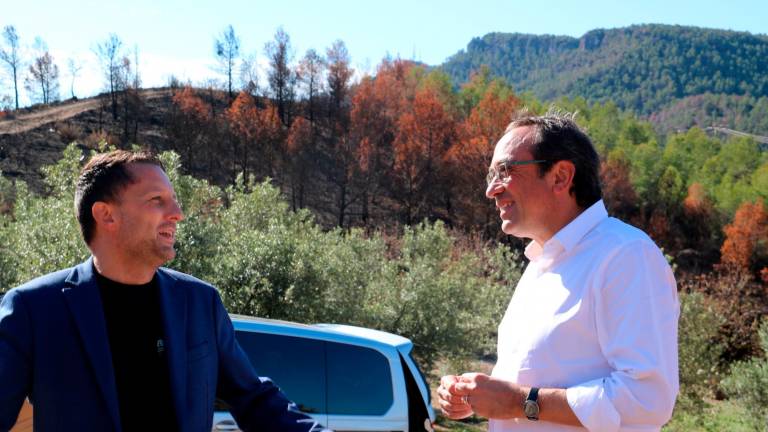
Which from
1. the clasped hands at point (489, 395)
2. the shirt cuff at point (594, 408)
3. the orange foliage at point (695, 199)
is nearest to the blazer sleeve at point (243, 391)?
the clasped hands at point (489, 395)

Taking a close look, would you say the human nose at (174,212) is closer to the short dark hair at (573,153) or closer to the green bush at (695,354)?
the short dark hair at (573,153)

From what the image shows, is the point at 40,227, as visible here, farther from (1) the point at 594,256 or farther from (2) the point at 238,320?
(1) the point at 594,256

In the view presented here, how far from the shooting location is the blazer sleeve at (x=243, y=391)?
8.51 feet

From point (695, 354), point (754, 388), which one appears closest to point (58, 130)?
point (695, 354)

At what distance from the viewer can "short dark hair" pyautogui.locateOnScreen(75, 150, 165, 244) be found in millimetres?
2467

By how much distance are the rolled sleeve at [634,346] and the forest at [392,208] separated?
339 inches

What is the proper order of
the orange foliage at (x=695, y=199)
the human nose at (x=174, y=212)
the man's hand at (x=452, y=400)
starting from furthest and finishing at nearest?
the orange foliage at (x=695, y=199) → the man's hand at (x=452, y=400) → the human nose at (x=174, y=212)

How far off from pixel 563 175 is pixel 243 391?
1397 millimetres

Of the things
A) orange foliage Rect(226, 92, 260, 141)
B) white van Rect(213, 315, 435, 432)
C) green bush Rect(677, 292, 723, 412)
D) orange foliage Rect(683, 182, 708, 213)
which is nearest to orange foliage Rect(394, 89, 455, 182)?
orange foliage Rect(226, 92, 260, 141)

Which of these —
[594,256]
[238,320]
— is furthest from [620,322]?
[238,320]

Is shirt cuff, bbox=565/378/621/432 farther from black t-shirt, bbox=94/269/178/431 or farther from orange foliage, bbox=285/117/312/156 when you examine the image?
orange foliage, bbox=285/117/312/156

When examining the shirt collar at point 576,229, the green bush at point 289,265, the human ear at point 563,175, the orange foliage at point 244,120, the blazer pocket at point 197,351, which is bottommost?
the green bush at point 289,265

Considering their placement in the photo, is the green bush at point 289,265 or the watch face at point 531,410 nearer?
the watch face at point 531,410

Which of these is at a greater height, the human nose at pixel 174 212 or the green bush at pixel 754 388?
the human nose at pixel 174 212
